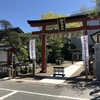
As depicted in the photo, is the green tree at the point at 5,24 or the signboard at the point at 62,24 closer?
the signboard at the point at 62,24

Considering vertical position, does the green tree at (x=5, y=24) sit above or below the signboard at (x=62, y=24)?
above

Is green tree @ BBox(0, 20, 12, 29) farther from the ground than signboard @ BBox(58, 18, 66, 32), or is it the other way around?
green tree @ BBox(0, 20, 12, 29)

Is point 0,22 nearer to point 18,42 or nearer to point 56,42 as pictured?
point 18,42

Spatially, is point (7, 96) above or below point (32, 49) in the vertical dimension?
below

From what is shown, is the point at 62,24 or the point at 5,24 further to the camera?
the point at 5,24

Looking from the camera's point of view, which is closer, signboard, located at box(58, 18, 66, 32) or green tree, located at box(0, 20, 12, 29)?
signboard, located at box(58, 18, 66, 32)

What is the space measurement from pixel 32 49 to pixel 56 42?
16.8 metres

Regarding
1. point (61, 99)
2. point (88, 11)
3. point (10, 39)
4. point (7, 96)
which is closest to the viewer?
point (61, 99)

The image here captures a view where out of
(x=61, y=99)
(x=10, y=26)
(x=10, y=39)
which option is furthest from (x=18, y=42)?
(x=61, y=99)

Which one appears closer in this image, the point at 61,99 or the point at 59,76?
the point at 61,99

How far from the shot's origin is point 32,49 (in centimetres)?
1441

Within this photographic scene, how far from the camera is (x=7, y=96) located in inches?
304

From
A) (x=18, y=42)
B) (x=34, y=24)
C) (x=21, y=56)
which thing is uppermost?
(x=34, y=24)

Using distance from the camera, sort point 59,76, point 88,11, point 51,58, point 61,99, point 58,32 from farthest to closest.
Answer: point 51,58 → point 58,32 → point 59,76 → point 88,11 → point 61,99
